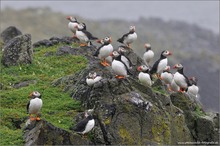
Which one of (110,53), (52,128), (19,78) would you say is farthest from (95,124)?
(19,78)

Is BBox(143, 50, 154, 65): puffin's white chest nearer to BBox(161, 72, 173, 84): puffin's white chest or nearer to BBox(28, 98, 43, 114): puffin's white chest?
BBox(161, 72, 173, 84): puffin's white chest

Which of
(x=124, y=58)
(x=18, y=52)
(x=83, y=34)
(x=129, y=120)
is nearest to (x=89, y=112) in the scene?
(x=129, y=120)

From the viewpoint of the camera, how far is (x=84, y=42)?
29391 millimetres

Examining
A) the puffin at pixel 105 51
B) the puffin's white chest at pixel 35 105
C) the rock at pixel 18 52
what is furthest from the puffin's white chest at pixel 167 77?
the puffin's white chest at pixel 35 105

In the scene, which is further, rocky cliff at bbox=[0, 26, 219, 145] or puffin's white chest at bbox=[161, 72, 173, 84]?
puffin's white chest at bbox=[161, 72, 173, 84]

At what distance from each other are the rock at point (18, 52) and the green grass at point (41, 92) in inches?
11.2

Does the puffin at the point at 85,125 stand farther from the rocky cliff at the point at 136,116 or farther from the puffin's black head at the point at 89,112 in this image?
the rocky cliff at the point at 136,116

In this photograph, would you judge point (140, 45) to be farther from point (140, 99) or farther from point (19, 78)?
point (140, 99)

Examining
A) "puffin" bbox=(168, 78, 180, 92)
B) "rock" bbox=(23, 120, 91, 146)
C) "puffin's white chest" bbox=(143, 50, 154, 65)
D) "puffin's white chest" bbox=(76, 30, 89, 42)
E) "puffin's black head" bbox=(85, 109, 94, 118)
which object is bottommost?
"rock" bbox=(23, 120, 91, 146)

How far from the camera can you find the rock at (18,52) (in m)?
A: 27.8

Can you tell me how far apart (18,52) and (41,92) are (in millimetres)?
4678

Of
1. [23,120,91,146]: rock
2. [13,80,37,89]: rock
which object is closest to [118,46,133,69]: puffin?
[13,80,37,89]: rock

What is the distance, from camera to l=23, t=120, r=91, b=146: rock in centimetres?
1781

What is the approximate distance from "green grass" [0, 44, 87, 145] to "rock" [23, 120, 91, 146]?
2.70ft
